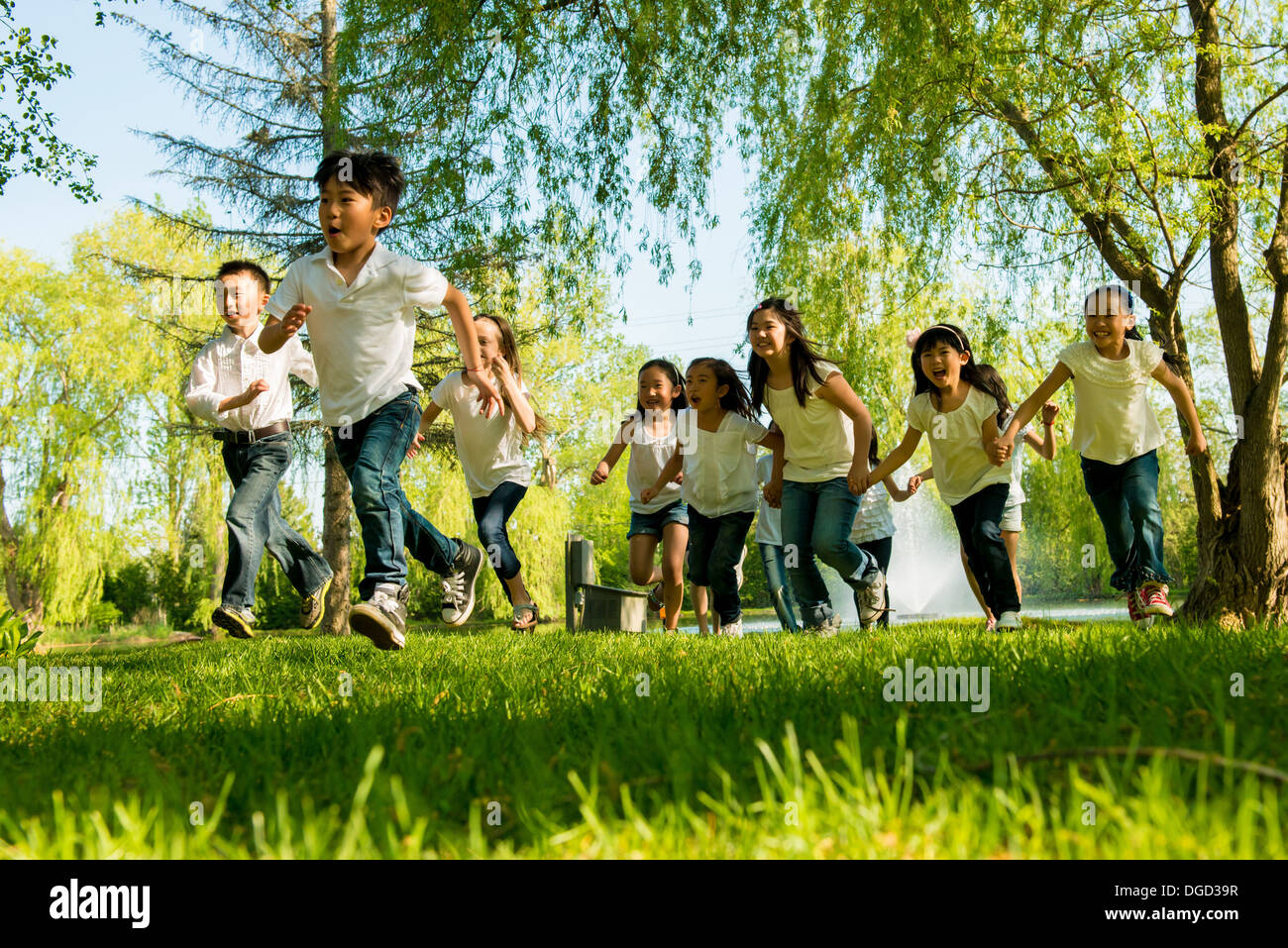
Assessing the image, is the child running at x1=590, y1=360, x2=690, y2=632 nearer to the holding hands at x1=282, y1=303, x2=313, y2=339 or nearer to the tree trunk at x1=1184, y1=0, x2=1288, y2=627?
the holding hands at x1=282, y1=303, x2=313, y2=339

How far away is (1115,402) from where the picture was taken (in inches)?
230

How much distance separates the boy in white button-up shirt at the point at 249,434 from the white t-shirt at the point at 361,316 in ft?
2.91

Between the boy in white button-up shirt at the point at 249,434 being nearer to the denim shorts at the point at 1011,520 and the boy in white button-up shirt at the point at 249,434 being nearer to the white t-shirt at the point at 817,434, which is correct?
the white t-shirt at the point at 817,434

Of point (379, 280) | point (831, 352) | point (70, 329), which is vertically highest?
point (70, 329)

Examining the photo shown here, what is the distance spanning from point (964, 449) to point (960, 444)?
5cm

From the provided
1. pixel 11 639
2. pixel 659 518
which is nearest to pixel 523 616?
pixel 659 518

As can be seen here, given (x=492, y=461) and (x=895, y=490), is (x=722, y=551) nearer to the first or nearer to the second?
(x=895, y=490)

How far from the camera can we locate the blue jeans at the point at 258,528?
18.2 ft

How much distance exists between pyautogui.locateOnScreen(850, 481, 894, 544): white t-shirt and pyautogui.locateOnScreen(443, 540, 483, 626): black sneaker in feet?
10.8

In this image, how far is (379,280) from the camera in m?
4.68

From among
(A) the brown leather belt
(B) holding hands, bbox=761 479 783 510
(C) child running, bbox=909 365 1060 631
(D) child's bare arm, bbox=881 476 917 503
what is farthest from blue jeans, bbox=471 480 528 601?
(C) child running, bbox=909 365 1060 631

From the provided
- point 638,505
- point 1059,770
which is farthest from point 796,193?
point 1059,770
